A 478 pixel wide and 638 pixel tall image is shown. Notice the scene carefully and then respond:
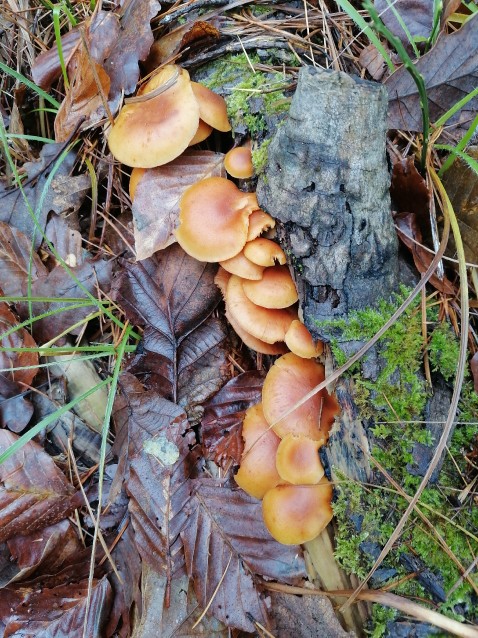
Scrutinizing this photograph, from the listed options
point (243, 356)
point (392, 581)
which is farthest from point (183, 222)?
point (392, 581)

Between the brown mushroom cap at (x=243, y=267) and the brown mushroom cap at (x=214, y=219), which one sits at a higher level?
the brown mushroom cap at (x=214, y=219)

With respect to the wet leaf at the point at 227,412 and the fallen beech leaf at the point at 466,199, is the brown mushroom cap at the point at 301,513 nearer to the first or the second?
the wet leaf at the point at 227,412

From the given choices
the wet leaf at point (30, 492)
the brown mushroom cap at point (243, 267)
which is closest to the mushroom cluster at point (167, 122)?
the brown mushroom cap at point (243, 267)

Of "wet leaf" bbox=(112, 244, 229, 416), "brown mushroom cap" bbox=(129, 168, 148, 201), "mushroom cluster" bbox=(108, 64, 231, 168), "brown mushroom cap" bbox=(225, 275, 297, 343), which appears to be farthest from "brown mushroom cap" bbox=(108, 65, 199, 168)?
"brown mushroom cap" bbox=(225, 275, 297, 343)

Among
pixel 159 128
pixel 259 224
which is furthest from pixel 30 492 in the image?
pixel 159 128

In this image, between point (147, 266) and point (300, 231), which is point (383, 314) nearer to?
point (300, 231)

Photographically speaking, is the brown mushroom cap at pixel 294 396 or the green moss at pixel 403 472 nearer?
the green moss at pixel 403 472

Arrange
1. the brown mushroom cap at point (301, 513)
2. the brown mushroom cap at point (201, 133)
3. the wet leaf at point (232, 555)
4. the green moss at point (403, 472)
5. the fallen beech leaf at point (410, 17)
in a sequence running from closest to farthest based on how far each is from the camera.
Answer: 1. the green moss at point (403, 472)
2. the brown mushroom cap at point (301, 513)
3. the wet leaf at point (232, 555)
4. the brown mushroom cap at point (201, 133)
5. the fallen beech leaf at point (410, 17)
